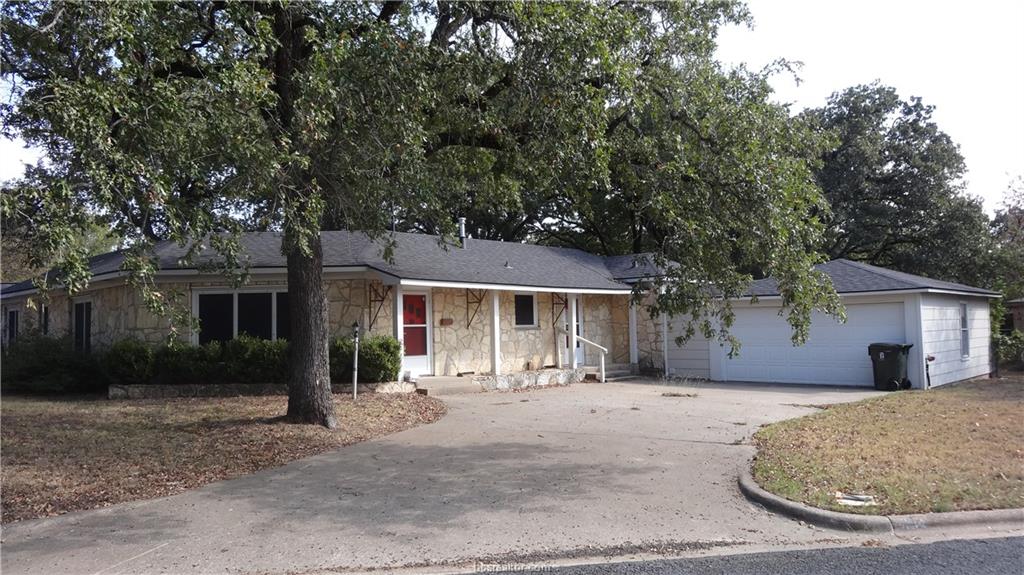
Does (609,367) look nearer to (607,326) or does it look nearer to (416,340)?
(607,326)

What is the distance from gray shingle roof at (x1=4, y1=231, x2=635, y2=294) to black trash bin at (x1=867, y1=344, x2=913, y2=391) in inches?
294

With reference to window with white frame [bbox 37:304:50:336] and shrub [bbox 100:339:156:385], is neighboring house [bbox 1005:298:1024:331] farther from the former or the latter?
window with white frame [bbox 37:304:50:336]

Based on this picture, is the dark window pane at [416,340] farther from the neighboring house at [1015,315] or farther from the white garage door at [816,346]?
the neighboring house at [1015,315]

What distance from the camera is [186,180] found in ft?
29.1

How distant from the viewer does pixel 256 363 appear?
14.5 meters

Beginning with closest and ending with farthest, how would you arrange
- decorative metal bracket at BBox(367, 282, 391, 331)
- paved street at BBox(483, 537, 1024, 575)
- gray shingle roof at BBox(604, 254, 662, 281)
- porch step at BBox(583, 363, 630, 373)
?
1. paved street at BBox(483, 537, 1024, 575)
2. decorative metal bracket at BBox(367, 282, 391, 331)
3. porch step at BBox(583, 363, 630, 373)
4. gray shingle roof at BBox(604, 254, 662, 281)

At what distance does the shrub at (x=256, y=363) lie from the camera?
14.5 meters

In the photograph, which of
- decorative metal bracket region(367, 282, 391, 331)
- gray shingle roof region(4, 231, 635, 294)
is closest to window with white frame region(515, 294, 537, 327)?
gray shingle roof region(4, 231, 635, 294)

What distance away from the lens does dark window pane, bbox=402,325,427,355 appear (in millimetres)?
16484

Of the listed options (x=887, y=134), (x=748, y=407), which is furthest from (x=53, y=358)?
(x=887, y=134)

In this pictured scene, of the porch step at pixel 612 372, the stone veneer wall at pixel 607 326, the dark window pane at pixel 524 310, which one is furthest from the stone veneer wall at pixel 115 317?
the stone veneer wall at pixel 607 326

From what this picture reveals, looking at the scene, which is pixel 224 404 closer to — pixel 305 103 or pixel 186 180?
pixel 186 180

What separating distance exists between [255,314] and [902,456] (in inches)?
515

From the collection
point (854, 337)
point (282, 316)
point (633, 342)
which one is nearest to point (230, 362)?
point (282, 316)
